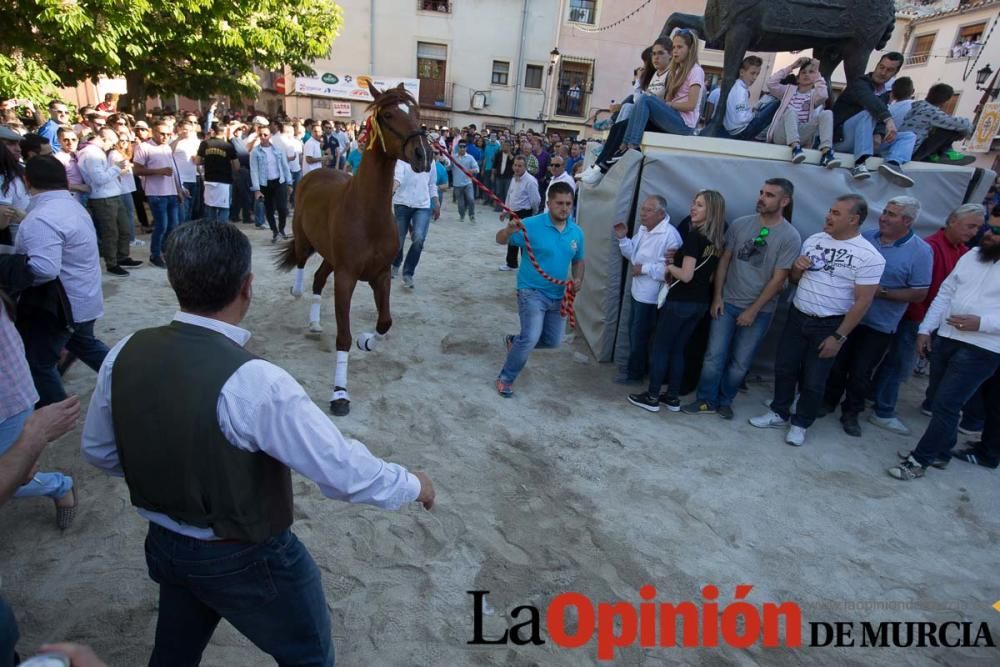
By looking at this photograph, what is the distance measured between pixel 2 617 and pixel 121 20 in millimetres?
11393

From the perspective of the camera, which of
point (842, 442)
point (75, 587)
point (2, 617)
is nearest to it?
point (2, 617)

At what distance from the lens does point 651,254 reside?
455cm

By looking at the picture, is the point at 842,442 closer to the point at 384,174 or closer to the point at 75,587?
the point at 384,174

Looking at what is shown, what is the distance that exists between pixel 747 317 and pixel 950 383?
4.50 ft

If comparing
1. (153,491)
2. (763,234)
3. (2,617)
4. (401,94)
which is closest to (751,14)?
(763,234)

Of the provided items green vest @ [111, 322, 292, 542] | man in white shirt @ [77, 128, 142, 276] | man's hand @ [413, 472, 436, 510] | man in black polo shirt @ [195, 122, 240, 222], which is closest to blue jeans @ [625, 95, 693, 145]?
man's hand @ [413, 472, 436, 510]

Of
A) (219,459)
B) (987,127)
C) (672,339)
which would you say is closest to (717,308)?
(672,339)

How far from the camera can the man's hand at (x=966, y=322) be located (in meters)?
3.56

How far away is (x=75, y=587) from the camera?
2441 millimetres

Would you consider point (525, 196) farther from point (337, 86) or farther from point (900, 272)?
point (337, 86)

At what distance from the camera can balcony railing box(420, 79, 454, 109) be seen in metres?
26.4

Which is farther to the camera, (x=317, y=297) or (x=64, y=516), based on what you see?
(x=317, y=297)

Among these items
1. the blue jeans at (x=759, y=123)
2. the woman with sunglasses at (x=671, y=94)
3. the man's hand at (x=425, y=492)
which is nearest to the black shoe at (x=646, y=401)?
the woman with sunglasses at (x=671, y=94)

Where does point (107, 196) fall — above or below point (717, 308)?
above
